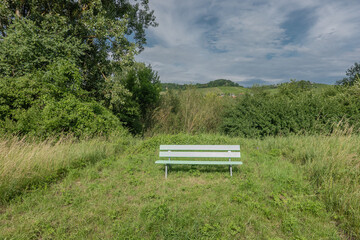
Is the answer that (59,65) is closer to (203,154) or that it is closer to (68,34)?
(68,34)

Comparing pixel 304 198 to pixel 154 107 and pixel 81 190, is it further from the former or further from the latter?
pixel 154 107

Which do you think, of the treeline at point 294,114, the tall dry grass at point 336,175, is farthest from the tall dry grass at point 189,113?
the tall dry grass at point 336,175

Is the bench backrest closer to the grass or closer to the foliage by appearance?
the grass

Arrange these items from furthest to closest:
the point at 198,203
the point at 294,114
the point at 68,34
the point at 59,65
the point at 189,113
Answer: the point at 189,113
the point at 68,34
the point at 294,114
the point at 59,65
the point at 198,203

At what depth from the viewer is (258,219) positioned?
286 centimetres

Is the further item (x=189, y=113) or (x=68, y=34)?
(x=189, y=113)

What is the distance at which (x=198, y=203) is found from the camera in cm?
330

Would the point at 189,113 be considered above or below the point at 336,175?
above

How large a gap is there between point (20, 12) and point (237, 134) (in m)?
12.8

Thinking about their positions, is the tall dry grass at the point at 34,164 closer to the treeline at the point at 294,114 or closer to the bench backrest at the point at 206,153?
the bench backrest at the point at 206,153

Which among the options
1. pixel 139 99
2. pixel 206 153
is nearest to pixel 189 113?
pixel 139 99

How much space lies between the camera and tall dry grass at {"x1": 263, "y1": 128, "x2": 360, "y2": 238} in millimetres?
2885

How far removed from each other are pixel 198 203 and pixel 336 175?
10.1 feet

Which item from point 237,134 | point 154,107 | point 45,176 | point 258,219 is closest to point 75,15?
point 154,107
